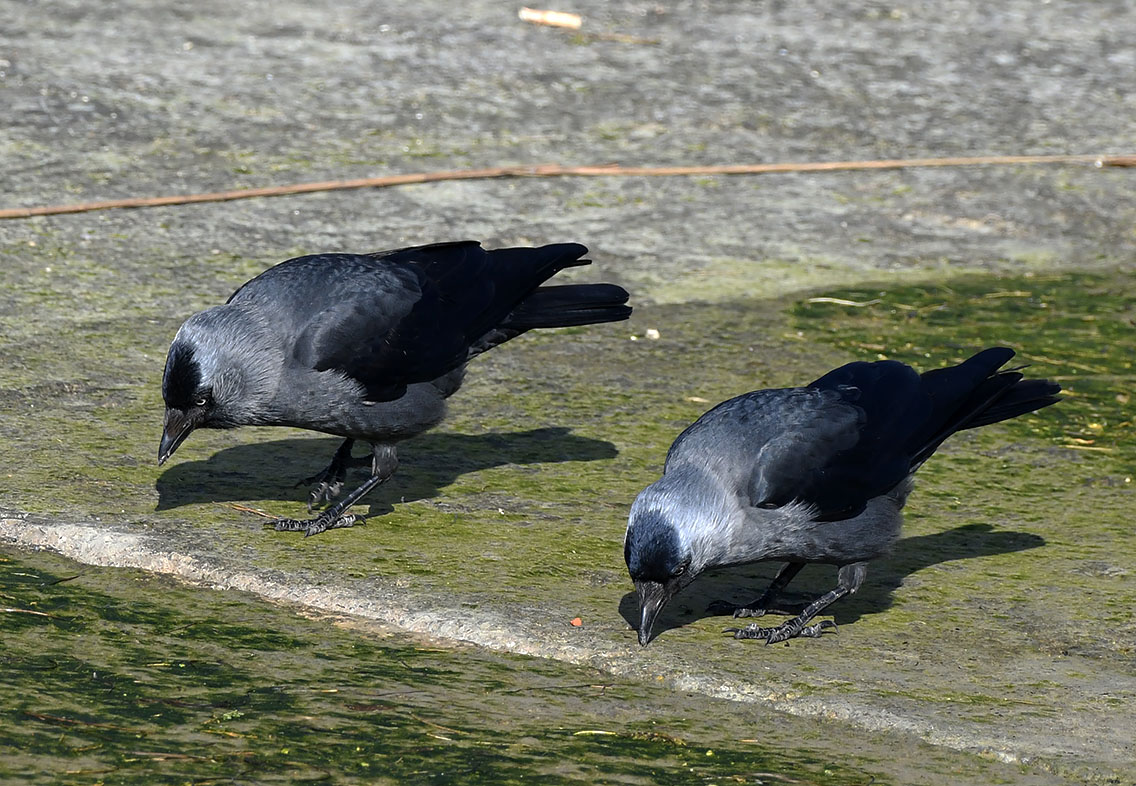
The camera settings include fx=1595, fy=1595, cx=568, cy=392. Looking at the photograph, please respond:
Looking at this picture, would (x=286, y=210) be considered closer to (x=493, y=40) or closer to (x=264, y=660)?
(x=493, y=40)

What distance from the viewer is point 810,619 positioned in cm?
502

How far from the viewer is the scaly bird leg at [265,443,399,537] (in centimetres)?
542

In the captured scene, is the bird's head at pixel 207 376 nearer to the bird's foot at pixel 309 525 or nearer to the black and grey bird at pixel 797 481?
the bird's foot at pixel 309 525

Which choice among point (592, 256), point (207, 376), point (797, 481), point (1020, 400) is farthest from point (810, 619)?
point (592, 256)

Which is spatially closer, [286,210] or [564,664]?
[564,664]

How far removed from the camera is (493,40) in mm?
11008

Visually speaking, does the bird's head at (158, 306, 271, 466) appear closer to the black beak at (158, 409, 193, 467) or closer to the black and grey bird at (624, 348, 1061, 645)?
the black beak at (158, 409, 193, 467)

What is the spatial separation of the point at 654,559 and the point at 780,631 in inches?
21.4

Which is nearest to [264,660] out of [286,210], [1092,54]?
[286,210]

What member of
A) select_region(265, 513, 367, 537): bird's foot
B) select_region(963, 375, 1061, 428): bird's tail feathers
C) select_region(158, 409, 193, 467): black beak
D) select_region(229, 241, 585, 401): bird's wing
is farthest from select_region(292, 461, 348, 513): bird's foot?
select_region(963, 375, 1061, 428): bird's tail feathers

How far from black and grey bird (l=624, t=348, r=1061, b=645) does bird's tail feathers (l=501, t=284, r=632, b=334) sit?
3.81 ft

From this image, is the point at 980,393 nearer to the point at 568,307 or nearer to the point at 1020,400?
the point at 1020,400

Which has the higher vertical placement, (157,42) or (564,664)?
(157,42)

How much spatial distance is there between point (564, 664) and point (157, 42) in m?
7.21
